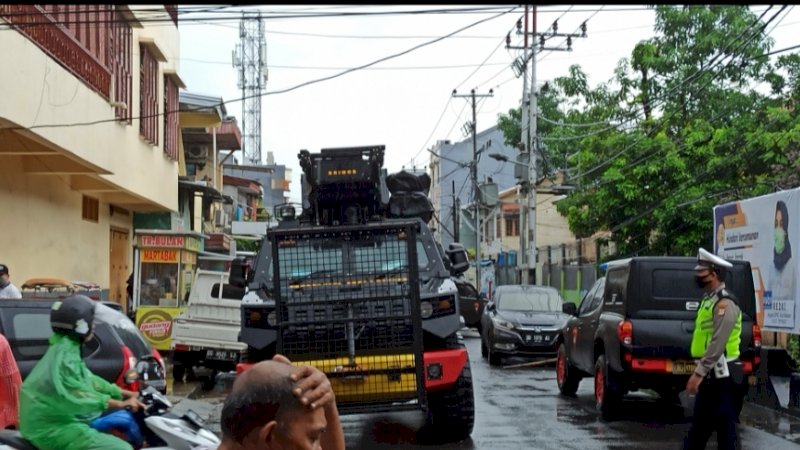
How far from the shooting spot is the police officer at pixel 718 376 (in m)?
8.14

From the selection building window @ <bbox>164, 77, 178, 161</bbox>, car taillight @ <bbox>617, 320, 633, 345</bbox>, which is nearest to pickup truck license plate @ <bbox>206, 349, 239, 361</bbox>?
car taillight @ <bbox>617, 320, 633, 345</bbox>

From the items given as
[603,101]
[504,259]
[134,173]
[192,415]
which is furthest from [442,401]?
[504,259]

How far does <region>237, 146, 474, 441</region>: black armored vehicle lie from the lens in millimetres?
10336

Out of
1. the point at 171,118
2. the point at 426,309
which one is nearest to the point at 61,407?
the point at 426,309

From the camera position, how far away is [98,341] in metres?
9.34

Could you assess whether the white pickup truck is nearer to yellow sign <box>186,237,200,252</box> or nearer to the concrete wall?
the concrete wall

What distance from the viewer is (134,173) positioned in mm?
24297

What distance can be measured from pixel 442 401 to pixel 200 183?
25972 millimetres

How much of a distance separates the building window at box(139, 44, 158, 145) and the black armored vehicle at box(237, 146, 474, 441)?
14.4 metres

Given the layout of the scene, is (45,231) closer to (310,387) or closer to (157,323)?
(157,323)

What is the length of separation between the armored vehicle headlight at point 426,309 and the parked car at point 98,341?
261 centimetres

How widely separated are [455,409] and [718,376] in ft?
11.8

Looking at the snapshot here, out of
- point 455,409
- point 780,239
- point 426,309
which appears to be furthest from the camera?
point 780,239

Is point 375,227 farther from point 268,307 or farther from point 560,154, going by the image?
point 560,154
